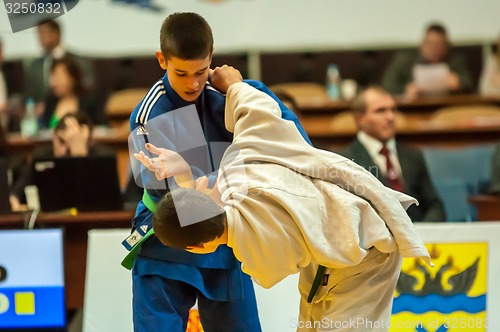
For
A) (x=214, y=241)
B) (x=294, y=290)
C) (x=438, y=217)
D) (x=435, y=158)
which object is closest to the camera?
(x=214, y=241)

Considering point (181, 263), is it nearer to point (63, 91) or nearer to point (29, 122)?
point (63, 91)

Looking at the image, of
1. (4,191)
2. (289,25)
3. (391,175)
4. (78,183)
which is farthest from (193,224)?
(289,25)

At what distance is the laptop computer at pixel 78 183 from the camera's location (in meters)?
4.78

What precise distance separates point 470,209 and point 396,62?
4.19m

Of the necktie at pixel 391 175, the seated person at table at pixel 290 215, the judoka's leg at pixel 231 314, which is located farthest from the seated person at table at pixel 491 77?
the seated person at table at pixel 290 215

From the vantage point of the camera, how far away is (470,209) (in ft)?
17.3

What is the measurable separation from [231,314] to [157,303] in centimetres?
28

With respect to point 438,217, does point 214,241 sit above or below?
above

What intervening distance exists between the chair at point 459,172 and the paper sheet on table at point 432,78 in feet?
Result: 8.91

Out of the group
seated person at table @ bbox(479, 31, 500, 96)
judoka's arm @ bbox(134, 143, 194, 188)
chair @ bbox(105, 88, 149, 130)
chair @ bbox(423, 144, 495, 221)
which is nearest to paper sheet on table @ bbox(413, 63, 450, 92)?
seated person at table @ bbox(479, 31, 500, 96)

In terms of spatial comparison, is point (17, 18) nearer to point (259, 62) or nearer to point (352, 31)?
point (259, 62)

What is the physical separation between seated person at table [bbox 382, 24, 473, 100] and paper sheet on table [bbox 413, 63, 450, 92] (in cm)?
2

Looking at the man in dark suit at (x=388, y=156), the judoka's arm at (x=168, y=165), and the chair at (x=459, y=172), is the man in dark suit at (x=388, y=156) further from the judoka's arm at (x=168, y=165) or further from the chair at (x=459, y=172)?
the judoka's arm at (x=168, y=165)

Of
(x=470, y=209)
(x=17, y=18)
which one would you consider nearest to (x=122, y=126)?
(x=17, y=18)
